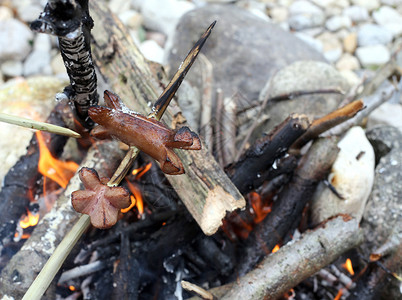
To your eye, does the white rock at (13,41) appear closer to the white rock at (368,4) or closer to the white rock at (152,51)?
the white rock at (152,51)

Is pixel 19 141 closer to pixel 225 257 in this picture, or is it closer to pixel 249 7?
pixel 225 257

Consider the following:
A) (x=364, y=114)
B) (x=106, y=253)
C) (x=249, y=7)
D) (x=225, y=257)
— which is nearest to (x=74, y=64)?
(x=106, y=253)

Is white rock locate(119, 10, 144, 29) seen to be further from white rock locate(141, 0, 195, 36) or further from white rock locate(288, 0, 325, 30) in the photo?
white rock locate(288, 0, 325, 30)

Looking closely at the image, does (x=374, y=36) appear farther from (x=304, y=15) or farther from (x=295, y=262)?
(x=295, y=262)

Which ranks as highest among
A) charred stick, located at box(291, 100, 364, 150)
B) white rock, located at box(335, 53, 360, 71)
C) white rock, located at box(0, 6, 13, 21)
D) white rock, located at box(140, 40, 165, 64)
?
charred stick, located at box(291, 100, 364, 150)

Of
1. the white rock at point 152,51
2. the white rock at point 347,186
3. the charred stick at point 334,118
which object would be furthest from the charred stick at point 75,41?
the white rock at point 152,51

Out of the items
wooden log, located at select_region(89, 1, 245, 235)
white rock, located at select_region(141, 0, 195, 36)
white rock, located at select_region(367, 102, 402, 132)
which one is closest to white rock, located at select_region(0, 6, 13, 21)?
white rock, located at select_region(141, 0, 195, 36)

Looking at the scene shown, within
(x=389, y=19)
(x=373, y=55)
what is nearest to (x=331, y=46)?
(x=373, y=55)
